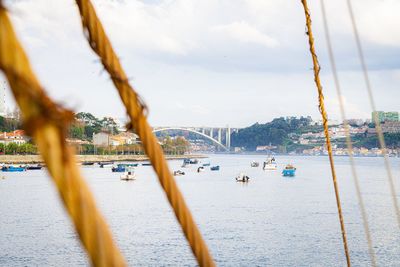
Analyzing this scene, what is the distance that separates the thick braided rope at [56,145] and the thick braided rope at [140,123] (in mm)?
268

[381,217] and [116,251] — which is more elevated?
[116,251]

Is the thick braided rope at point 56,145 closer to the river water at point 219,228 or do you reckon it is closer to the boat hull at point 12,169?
the river water at point 219,228

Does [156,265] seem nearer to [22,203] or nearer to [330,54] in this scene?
[330,54]

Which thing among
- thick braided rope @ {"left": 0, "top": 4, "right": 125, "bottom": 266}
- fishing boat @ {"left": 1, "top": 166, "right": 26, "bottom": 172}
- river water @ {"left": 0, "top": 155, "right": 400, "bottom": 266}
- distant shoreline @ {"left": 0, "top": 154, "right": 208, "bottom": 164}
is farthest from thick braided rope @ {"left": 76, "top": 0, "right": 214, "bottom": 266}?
fishing boat @ {"left": 1, "top": 166, "right": 26, "bottom": 172}

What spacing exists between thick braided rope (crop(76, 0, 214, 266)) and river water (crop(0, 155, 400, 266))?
11208 mm

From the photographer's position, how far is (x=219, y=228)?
17.9 m

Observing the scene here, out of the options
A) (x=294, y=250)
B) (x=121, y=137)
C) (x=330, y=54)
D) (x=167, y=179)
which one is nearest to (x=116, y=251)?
(x=167, y=179)

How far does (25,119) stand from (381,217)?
2213cm

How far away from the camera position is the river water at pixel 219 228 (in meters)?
13.7

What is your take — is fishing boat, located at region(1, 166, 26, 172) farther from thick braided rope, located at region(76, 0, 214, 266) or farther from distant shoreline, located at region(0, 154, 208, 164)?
thick braided rope, located at region(76, 0, 214, 266)

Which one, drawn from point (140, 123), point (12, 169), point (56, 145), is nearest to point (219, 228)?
point (140, 123)

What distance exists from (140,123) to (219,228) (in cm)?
1738

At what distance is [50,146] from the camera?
474 mm

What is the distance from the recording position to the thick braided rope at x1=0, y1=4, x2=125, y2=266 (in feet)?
1.50
